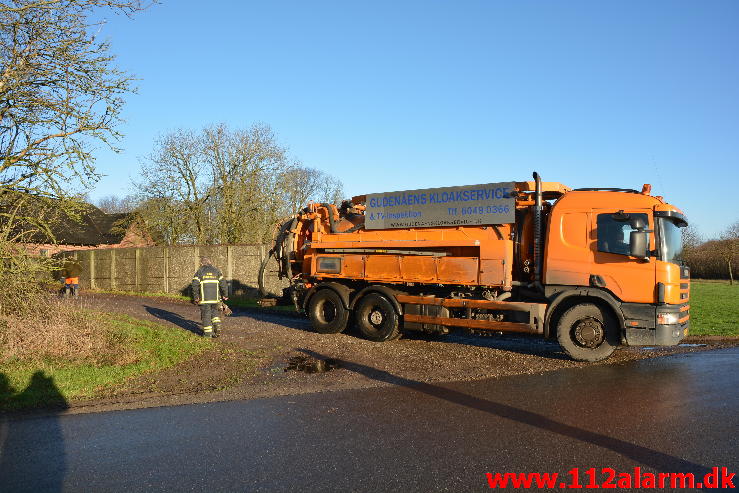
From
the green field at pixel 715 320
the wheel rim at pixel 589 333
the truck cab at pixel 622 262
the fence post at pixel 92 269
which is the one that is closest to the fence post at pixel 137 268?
the fence post at pixel 92 269

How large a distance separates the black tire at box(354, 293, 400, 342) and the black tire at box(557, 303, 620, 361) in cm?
346

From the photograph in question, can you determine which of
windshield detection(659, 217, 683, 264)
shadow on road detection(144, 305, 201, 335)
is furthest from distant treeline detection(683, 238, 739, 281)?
shadow on road detection(144, 305, 201, 335)

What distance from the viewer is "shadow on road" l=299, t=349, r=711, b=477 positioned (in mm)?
4738

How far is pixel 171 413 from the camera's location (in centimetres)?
643

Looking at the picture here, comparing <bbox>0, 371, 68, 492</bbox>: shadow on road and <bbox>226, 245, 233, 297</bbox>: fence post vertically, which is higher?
<bbox>226, 245, 233, 297</bbox>: fence post

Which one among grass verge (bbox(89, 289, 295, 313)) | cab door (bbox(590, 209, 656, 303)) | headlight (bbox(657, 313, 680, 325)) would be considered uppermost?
cab door (bbox(590, 209, 656, 303))

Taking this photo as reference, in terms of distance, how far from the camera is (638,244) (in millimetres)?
9016

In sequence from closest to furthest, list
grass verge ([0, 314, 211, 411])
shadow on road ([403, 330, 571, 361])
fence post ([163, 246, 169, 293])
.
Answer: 1. grass verge ([0, 314, 211, 411])
2. shadow on road ([403, 330, 571, 361])
3. fence post ([163, 246, 169, 293])

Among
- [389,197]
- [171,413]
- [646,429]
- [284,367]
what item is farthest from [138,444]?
[389,197]

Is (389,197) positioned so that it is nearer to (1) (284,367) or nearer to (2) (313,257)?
(2) (313,257)

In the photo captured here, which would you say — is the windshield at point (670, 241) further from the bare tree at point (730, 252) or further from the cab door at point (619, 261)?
the bare tree at point (730, 252)

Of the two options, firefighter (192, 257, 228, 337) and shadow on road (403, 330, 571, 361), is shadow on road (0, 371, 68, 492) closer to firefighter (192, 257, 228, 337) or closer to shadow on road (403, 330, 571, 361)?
firefighter (192, 257, 228, 337)

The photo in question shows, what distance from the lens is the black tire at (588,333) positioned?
30.8 ft

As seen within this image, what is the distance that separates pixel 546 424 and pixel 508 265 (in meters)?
4.73
